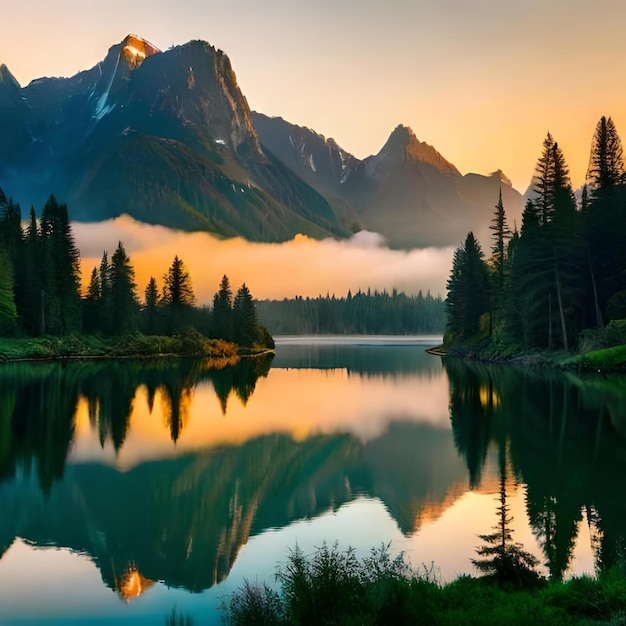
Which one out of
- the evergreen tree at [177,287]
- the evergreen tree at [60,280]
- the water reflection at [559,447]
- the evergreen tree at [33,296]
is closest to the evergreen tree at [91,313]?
the evergreen tree at [60,280]

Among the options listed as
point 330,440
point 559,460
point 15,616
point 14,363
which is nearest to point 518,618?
point 15,616

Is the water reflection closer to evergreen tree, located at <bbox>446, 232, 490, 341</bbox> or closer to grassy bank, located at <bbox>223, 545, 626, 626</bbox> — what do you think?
grassy bank, located at <bbox>223, 545, 626, 626</bbox>

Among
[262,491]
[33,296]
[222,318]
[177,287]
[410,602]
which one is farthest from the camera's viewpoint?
[177,287]

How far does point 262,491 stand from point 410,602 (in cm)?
1005

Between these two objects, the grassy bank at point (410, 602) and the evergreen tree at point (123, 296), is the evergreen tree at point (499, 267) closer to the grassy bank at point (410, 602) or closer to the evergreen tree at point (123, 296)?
the evergreen tree at point (123, 296)

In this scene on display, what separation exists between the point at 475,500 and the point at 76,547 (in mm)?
9650

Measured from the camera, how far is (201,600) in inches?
420

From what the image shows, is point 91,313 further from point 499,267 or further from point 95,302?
point 499,267

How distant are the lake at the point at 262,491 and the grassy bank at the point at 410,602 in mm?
1757

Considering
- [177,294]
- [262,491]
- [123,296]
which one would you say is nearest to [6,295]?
[123,296]

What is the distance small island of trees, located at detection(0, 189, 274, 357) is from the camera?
90.7m

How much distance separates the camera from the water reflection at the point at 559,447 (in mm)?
13312

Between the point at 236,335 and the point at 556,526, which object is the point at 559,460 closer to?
the point at 556,526

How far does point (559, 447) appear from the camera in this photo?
22594mm
